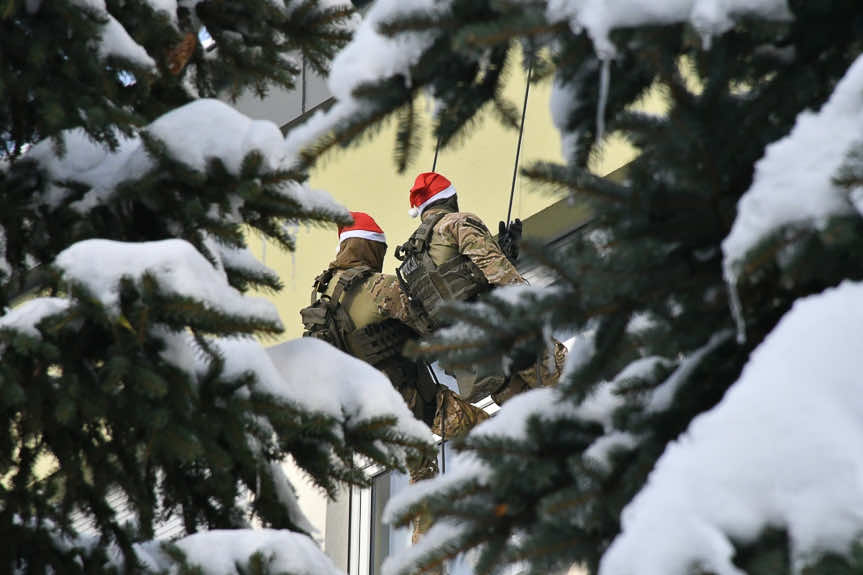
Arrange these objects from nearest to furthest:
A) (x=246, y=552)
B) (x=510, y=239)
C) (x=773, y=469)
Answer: (x=773, y=469) < (x=246, y=552) < (x=510, y=239)

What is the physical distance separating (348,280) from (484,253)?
0.92 metres

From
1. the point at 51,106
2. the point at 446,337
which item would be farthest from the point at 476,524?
the point at 51,106

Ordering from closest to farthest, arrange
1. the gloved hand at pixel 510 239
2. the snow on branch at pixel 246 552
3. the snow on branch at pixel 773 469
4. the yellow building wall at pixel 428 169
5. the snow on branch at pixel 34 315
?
the snow on branch at pixel 773 469 → the snow on branch at pixel 246 552 → the snow on branch at pixel 34 315 → the gloved hand at pixel 510 239 → the yellow building wall at pixel 428 169

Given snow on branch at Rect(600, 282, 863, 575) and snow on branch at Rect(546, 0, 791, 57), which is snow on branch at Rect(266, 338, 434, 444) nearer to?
snow on branch at Rect(546, 0, 791, 57)

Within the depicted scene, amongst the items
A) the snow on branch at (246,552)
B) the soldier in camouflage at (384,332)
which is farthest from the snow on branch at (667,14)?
the soldier in camouflage at (384,332)

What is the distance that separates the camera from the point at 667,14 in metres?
2.35

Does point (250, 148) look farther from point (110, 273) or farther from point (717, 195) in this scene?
point (717, 195)

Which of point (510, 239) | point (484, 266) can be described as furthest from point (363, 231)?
point (484, 266)

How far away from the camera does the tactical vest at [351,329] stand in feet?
24.7

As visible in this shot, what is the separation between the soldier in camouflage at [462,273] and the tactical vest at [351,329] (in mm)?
297

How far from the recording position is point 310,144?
2.67m

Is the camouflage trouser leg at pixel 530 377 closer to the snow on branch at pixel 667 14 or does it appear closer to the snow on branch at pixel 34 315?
the snow on branch at pixel 34 315

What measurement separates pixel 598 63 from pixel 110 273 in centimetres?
129

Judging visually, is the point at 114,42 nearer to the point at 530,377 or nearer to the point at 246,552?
the point at 246,552
